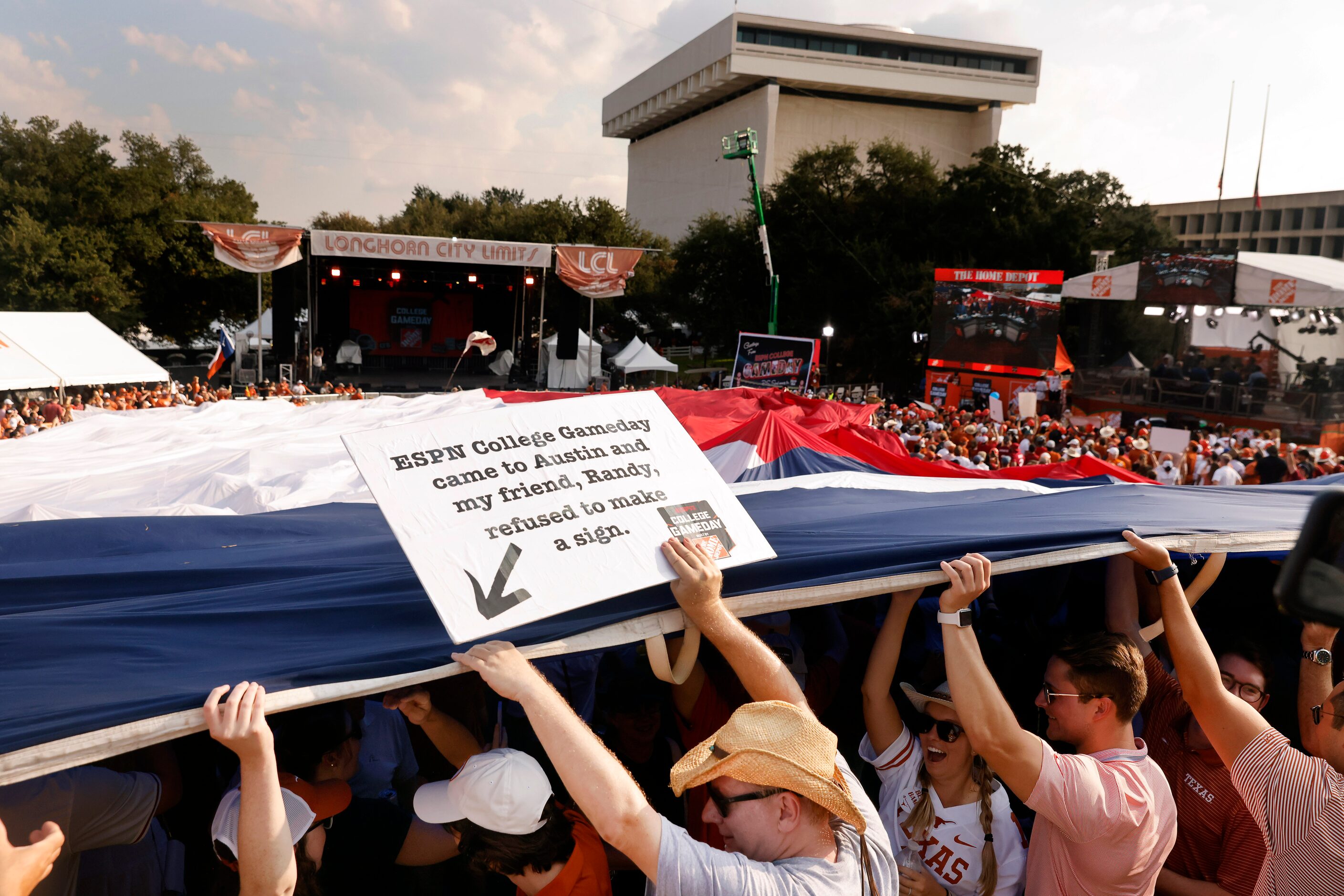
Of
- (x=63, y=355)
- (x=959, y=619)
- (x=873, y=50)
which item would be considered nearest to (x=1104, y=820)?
(x=959, y=619)

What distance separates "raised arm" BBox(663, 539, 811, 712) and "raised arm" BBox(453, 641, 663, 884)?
1.58 feet

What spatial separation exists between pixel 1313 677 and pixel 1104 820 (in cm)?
122

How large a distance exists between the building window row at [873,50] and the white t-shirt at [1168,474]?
157 ft

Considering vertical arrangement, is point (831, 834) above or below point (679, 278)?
below

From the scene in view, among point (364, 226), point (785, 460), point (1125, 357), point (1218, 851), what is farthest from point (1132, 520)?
point (364, 226)

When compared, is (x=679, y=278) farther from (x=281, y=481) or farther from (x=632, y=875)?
(x=632, y=875)

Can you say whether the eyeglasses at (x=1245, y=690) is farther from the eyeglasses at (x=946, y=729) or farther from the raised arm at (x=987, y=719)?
the raised arm at (x=987, y=719)

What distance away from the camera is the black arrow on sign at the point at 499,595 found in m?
2.04

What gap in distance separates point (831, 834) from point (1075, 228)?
34603 millimetres

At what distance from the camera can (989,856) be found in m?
2.54

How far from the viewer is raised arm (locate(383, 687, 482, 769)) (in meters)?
2.40

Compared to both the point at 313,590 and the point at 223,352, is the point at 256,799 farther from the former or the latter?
the point at 223,352

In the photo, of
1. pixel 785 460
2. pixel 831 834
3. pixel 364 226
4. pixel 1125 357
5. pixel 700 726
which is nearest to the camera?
pixel 831 834

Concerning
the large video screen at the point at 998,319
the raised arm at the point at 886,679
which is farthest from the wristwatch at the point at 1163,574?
the large video screen at the point at 998,319
